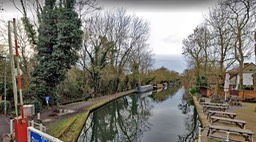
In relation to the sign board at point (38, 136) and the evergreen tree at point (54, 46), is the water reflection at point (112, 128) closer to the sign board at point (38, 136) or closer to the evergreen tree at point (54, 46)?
the evergreen tree at point (54, 46)

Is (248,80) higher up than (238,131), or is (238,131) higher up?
(248,80)

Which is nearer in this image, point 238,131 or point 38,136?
point 38,136

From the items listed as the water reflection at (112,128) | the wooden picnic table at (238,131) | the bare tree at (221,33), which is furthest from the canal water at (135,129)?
the bare tree at (221,33)

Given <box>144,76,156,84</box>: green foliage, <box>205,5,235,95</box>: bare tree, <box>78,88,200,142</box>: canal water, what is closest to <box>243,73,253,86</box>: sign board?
<box>205,5,235,95</box>: bare tree

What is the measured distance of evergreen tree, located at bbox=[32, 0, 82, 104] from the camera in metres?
12.2

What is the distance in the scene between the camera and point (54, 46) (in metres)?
12.4

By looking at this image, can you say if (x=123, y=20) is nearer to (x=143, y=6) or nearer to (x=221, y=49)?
(x=221, y=49)

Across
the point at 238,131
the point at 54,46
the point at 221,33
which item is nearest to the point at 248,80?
the point at 221,33

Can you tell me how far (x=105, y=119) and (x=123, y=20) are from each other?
17.0m

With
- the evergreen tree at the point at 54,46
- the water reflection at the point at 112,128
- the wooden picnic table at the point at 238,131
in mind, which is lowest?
the water reflection at the point at 112,128

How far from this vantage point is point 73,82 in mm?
19000

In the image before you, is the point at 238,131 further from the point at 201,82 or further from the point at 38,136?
the point at 201,82

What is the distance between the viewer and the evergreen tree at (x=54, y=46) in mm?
12227

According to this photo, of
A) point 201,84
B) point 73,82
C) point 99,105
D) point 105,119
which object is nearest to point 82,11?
point 73,82
